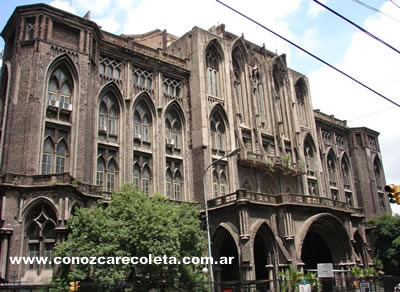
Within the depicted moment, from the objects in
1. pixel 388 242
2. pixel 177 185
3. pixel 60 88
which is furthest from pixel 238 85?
pixel 388 242

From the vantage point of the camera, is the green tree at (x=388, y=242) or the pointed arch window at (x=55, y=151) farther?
the green tree at (x=388, y=242)

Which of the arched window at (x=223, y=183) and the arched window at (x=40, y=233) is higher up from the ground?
the arched window at (x=223, y=183)

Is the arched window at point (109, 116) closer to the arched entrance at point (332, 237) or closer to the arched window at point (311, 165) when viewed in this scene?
the arched entrance at point (332, 237)

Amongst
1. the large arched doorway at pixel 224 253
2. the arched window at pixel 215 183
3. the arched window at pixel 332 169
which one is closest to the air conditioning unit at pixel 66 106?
the arched window at pixel 215 183

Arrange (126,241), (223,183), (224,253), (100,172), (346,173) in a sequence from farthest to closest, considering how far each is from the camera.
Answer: (346,173) → (223,183) → (224,253) → (100,172) → (126,241)

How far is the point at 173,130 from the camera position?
111 feet

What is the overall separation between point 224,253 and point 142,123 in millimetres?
11648

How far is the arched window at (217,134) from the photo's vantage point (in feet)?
113

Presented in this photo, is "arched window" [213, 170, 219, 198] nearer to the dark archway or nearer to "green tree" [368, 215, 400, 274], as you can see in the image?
the dark archway

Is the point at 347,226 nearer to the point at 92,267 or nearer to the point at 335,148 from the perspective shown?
the point at 335,148

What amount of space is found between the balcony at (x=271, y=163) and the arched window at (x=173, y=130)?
520 cm

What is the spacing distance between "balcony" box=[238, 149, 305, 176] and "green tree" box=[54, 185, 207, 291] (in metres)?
12.7

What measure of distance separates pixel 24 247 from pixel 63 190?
3568 mm

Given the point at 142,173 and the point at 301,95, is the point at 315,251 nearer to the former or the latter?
the point at 142,173
